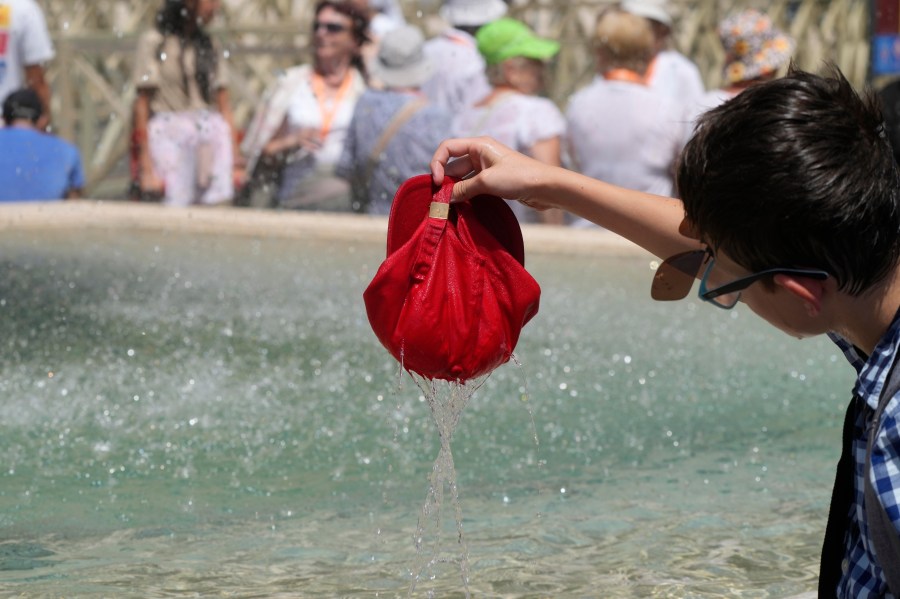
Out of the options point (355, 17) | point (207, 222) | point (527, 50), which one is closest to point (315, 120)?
point (355, 17)

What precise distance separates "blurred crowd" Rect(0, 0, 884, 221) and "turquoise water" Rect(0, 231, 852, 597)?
0.81 metres

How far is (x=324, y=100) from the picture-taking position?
328 inches

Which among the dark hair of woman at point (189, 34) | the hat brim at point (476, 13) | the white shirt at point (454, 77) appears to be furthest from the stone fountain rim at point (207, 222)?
the hat brim at point (476, 13)

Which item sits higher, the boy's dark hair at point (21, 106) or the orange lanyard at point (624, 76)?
the orange lanyard at point (624, 76)

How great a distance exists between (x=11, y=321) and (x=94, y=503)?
1.98 meters

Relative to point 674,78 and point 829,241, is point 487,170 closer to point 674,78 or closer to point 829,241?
point 829,241

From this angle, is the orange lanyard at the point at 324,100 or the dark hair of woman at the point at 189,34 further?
the orange lanyard at the point at 324,100

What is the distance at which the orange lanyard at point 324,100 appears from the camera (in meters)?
8.29

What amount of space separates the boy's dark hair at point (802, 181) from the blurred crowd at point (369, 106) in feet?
16.6

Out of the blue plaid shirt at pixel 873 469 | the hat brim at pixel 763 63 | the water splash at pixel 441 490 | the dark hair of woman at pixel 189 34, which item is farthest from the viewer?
the dark hair of woman at pixel 189 34

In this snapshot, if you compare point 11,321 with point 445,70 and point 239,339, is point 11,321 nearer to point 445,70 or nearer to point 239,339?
point 239,339

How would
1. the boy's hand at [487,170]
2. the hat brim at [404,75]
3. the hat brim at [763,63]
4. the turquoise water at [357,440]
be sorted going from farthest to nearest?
the hat brim at [404,75]
the hat brim at [763,63]
the turquoise water at [357,440]
the boy's hand at [487,170]

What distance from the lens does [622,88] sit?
696 cm

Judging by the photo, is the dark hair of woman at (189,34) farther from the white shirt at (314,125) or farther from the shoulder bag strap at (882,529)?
the shoulder bag strap at (882,529)
